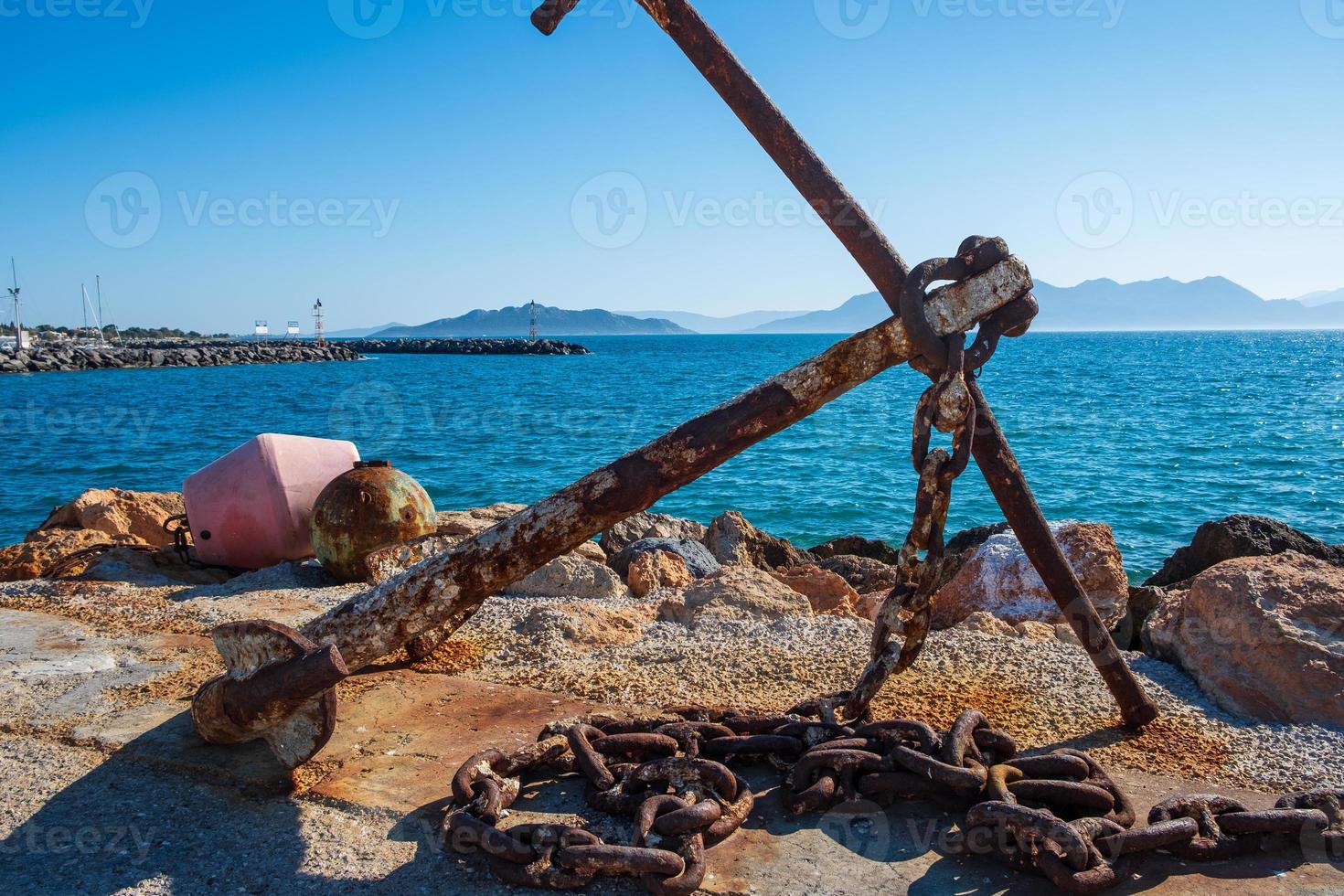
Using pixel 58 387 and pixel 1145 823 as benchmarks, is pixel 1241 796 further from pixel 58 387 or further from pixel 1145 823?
pixel 58 387

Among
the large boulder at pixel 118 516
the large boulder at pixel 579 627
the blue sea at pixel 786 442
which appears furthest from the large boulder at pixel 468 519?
the blue sea at pixel 786 442

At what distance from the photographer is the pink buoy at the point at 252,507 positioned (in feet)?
21.2

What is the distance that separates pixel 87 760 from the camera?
3229 mm

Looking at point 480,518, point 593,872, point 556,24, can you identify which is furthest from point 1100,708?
point 480,518

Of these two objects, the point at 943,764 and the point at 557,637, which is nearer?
the point at 943,764

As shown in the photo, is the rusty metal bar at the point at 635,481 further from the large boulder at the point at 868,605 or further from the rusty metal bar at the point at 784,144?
the large boulder at the point at 868,605

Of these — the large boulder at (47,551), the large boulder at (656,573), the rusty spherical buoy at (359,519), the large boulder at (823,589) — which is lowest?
the large boulder at (823,589)

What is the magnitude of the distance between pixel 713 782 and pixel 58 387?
53129 mm

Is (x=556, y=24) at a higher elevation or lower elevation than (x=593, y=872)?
higher

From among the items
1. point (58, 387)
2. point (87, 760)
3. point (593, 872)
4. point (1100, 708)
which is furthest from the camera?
point (58, 387)

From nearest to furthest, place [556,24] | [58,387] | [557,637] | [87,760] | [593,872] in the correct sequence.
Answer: [593,872]
[556,24]
[87,760]
[557,637]
[58,387]

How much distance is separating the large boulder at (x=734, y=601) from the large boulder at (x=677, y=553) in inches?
54.1

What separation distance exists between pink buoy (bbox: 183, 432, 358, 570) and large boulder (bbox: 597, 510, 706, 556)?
2867 mm

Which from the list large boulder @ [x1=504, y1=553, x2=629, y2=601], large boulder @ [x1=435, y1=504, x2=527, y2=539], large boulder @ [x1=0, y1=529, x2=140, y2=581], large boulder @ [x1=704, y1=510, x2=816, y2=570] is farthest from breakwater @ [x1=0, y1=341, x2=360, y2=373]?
large boulder @ [x1=504, y1=553, x2=629, y2=601]
